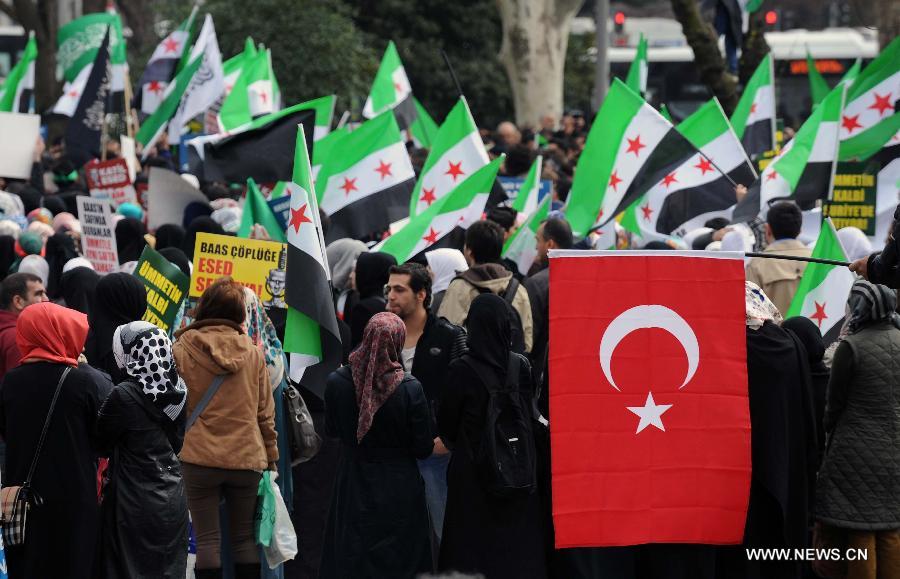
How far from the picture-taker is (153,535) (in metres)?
5.99

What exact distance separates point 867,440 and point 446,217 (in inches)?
158

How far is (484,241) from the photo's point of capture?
7832mm

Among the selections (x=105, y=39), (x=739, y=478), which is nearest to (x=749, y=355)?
(x=739, y=478)

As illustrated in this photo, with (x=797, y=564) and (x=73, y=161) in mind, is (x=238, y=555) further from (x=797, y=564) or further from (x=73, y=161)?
(x=73, y=161)

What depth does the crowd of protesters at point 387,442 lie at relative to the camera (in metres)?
5.88

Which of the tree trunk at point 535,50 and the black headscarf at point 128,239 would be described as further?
the tree trunk at point 535,50

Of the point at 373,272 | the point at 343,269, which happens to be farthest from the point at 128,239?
the point at 373,272

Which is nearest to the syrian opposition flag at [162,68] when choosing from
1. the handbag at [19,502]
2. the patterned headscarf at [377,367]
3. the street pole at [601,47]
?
the street pole at [601,47]

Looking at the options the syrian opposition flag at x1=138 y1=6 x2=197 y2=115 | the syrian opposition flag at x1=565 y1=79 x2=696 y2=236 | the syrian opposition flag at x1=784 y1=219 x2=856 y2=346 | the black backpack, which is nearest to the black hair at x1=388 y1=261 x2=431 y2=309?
the black backpack

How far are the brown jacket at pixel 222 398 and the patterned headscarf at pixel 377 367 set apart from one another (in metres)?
0.51

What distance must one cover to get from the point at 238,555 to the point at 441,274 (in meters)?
2.26

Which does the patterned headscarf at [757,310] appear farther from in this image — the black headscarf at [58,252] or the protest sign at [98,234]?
the black headscarf at [58,252]

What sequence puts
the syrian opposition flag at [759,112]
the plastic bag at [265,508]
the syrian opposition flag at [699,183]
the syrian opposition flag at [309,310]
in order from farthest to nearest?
the syrian opposition flag at [759,112] < the syrian opposition flag at [699,183] < the syrian opposition flag at [309,310] < the plastic bag at [265,508]

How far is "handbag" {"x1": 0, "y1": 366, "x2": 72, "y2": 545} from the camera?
5.74 meters
